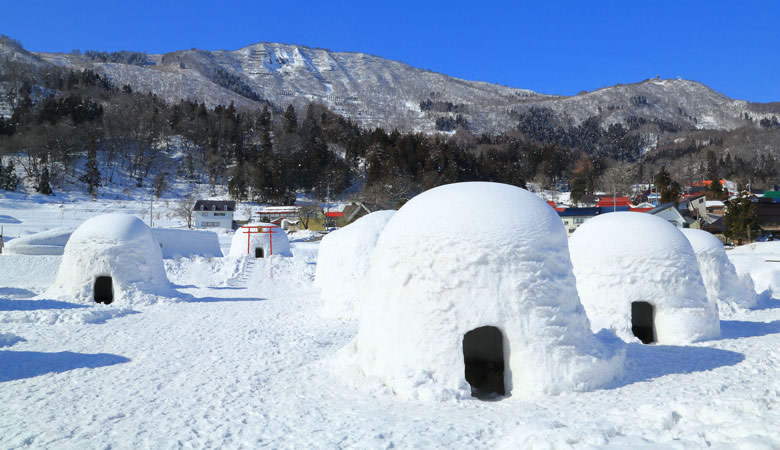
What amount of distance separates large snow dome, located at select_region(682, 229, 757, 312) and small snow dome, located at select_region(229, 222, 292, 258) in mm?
23338

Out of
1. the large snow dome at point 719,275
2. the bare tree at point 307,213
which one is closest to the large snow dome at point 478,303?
the large snow dome at point 719,275

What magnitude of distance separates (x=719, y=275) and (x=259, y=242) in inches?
964

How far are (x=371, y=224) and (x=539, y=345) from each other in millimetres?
9591

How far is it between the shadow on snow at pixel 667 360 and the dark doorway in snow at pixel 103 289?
53.2 feet

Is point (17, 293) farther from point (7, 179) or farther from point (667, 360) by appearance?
point (7, 179)

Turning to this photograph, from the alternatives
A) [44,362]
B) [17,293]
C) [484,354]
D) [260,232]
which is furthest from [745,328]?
[260,232]

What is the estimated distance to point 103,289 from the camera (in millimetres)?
17672

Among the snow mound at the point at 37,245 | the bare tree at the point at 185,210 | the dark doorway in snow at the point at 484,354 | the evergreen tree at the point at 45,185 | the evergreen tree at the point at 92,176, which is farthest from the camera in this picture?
the evergreen tree at the point at 92,176

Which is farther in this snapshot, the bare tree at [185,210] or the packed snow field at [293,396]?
the bare tree at [185,210]

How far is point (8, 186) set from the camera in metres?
56.5

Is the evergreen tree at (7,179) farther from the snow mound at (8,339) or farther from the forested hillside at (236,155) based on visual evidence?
the snow mound at (8,339)

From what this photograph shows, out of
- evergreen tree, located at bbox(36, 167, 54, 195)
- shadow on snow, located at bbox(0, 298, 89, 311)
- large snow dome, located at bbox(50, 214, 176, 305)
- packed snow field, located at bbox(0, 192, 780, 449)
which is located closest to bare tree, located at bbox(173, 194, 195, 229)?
evergreen tree, located at bbox(36, 167, 54, 195)

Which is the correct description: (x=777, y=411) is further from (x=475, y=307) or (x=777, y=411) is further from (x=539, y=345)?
(x=475, y=307)

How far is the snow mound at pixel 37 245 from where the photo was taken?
26297 millimetres
